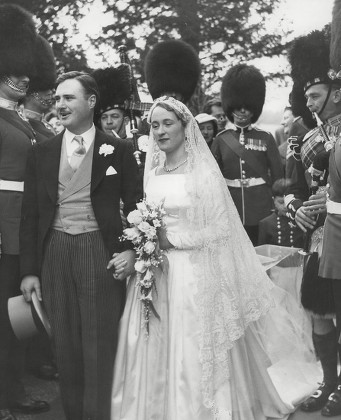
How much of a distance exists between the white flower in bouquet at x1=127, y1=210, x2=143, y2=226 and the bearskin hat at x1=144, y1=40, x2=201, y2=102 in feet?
9.33

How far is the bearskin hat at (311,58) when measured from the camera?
4.85 m

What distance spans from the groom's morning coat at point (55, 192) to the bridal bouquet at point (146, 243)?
0.12 metres

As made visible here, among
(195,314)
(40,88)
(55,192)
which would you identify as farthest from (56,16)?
(195,314)

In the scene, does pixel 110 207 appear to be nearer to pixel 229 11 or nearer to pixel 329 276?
pixel 329 276

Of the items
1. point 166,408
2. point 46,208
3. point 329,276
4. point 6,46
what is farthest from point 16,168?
point 329,276

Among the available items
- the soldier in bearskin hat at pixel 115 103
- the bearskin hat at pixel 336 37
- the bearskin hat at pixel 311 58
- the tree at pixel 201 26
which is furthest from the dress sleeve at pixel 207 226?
the tree at pixel 201 26

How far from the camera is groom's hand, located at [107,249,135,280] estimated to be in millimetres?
4141

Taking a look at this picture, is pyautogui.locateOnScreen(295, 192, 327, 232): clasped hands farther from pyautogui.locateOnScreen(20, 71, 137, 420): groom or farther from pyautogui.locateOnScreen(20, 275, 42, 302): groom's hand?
pyautogui.locateOnScreen(20, 275, 42, 302): groom's hand

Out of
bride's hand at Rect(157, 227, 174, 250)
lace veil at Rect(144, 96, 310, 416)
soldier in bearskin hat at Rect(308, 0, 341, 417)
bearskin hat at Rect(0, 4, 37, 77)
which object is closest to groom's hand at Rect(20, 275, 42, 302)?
bride's hand at Rect(157, 227, 174, 250)

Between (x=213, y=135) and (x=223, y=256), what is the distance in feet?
13.0

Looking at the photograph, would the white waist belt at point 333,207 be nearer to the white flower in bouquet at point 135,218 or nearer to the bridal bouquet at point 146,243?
the bridal bouquet at point 146,243

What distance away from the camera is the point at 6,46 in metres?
5.19

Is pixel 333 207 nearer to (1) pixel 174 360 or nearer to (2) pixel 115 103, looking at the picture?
(1) pixel 174 360

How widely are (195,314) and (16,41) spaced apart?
2.61 m
